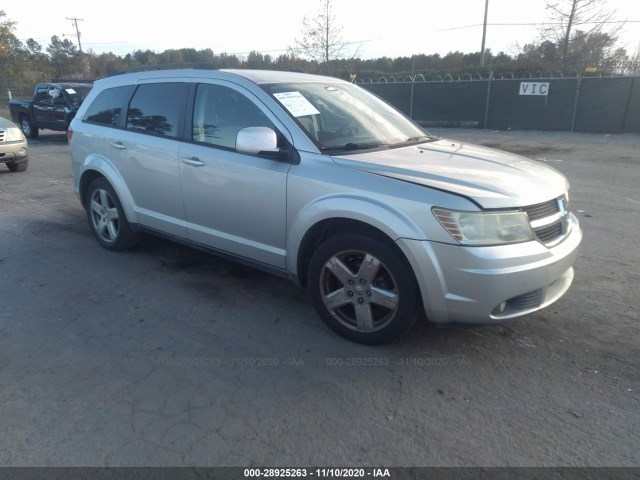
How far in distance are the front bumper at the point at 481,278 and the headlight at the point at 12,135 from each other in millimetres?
10560

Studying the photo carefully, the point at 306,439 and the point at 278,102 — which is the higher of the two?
the point at 278,102

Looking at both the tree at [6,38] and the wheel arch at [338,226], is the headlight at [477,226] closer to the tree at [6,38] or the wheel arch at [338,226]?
the wheel arch at [338,226]

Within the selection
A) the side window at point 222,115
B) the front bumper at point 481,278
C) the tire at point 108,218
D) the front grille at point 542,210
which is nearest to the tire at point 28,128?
the tire at point 108,218

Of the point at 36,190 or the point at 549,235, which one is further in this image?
the point at 36,190

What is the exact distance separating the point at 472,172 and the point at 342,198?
91 centimetres

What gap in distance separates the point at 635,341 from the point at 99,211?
17.1 ft

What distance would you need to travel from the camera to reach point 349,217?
3299mm

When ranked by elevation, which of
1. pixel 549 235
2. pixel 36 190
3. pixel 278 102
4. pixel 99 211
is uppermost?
pixel 278 102

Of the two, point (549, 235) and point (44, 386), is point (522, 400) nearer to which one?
point (549, 235)

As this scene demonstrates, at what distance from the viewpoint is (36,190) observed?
9062 mm

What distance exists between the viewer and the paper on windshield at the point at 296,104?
381cm

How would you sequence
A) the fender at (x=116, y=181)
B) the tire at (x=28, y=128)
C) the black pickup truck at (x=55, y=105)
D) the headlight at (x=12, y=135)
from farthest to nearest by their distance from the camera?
the tire at (x=28, y=128) → the black pickup truck at (x=55, y=105) → the headlight at (x=12, y=135) → the fender at (x=116, y=181)

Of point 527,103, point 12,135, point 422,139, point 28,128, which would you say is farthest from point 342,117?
point 28,128

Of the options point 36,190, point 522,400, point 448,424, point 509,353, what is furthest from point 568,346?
point 36,190
